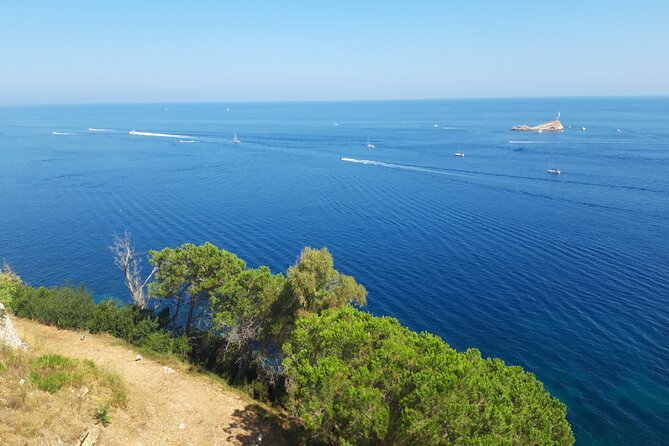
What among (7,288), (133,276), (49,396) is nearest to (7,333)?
(49,396)

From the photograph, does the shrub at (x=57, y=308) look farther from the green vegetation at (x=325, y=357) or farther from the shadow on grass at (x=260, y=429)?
the shadow on grass at (x=260, y=429)

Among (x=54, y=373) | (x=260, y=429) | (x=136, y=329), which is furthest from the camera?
(x=136, y=329)

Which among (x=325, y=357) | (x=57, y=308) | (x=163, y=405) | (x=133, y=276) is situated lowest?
(x=133, y=276)

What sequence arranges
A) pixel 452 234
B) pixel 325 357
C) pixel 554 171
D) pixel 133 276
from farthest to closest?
pixel 554 171 < pixel 452 234 < pixel 133 276 < pixel 325 357

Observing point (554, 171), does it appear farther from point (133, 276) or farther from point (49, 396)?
point (49, 396)

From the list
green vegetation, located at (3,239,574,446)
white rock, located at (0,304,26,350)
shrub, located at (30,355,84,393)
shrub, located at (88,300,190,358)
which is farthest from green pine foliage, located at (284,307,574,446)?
white rock, located at (0,304,26,350)

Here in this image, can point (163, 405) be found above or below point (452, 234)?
above

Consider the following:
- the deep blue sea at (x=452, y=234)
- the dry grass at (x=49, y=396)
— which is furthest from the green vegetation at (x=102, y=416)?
the deep blue sea at (x=452, y=234)
